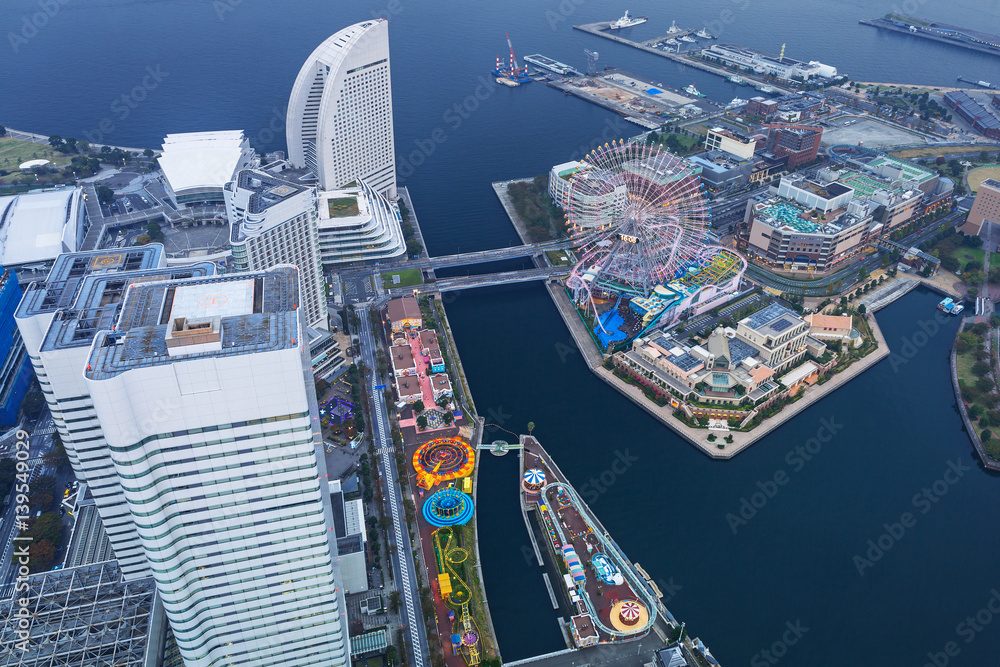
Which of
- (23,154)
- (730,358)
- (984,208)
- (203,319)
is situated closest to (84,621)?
(203,319)

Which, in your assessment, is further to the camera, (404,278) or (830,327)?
(404,278)

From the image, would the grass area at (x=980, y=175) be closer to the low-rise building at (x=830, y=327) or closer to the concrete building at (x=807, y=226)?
the concrete building at (x=807, y=226)

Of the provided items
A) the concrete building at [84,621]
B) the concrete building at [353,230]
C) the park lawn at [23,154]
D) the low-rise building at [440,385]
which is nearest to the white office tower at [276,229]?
the concrete building at [353,230]

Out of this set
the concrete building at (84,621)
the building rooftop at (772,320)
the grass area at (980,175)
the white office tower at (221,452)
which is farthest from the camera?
the grass area at (980,175)

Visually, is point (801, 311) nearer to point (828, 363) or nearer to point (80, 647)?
point (828, 363)

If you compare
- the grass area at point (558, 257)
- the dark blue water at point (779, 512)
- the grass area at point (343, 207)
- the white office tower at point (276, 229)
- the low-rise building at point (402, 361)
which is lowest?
the dark blue water at point (779, 512)

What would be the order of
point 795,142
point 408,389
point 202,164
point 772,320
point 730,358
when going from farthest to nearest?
point 795,142
point 202,164
point 772,320
point 730,358
point 408,389

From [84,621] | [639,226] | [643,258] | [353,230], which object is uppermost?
[639,226]

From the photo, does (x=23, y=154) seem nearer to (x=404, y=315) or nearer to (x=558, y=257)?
(x=404, y=315)
